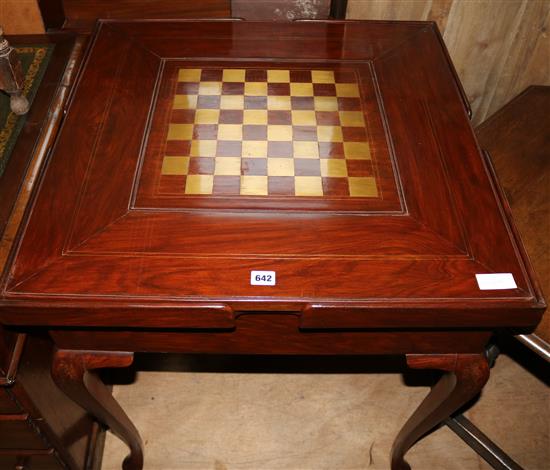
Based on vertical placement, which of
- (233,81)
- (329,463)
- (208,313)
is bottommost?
(329,463)

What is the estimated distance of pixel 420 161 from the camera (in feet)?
4.24

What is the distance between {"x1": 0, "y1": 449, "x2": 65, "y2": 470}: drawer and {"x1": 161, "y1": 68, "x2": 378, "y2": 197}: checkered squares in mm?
831

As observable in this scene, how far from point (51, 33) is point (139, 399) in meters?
1.26

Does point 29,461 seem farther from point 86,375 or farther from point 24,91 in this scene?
point 24,91

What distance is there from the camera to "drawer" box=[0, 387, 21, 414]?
3.94 feet

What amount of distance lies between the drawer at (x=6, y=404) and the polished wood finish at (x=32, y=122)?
0.35 m

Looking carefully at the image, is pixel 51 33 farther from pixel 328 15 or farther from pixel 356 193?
A: pixel 356 193

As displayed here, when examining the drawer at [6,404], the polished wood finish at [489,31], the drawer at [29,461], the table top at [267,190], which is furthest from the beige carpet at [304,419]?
the polished wood finish at [489,31]

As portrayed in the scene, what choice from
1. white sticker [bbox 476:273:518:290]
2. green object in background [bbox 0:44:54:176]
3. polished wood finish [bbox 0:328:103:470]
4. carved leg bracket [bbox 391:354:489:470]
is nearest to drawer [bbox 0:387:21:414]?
polished wood finish [bbox 0:328:103:470]

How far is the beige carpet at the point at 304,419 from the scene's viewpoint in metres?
1.78

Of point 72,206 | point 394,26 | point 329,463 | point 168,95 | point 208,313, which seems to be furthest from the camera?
point 329,463

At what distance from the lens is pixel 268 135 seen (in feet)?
4.42

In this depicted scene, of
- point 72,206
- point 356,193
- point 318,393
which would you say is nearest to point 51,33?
point 72,206

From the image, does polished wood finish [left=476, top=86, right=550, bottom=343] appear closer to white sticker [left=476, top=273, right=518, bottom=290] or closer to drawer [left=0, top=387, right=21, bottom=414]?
white sticker [left=476, top=273, right=518, bottom=290]
